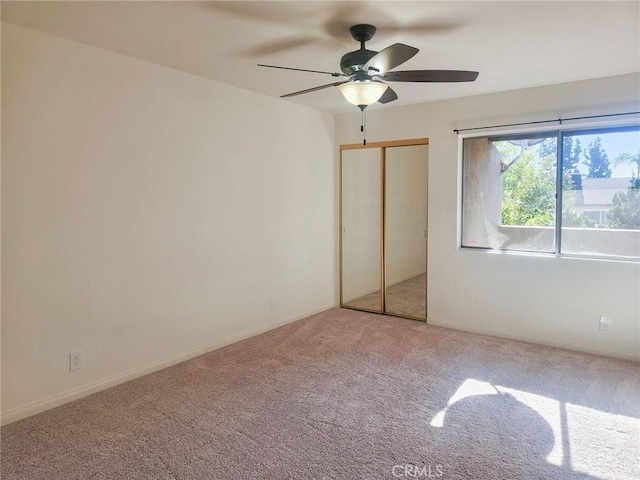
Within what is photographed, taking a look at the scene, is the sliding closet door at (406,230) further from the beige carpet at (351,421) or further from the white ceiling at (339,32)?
the white ceiling at (339,32)

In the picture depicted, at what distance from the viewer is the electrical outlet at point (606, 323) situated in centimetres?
373

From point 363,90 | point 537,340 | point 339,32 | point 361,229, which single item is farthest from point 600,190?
point 339,32

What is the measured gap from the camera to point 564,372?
342 centimetres

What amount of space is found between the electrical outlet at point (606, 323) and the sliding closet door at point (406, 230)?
1.68 m

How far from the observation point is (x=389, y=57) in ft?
7.43

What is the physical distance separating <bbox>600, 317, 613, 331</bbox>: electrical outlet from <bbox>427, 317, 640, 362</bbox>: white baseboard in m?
0.19

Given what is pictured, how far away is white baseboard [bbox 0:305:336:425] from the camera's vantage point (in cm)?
267

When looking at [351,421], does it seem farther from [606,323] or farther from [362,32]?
[606,323]

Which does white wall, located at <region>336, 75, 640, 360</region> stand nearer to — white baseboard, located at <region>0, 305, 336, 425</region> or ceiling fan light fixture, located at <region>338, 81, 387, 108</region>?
ceiling fan light fixture, located at <region>338, 81, 387, 108</region>

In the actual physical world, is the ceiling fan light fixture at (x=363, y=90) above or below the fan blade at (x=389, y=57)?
below

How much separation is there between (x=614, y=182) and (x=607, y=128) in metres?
0.48

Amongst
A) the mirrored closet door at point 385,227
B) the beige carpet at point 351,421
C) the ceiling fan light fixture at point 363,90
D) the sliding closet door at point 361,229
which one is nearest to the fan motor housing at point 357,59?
the ceiling fan light fixture at point 363,90

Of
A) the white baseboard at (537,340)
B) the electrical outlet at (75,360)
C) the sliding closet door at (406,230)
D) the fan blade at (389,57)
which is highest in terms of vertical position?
the fan blade at (389,57)

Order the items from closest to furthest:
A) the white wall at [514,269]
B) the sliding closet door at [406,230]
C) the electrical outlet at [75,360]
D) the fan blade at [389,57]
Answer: the fan blade at [389,57], the electrical outlet at [75,360], the white wall at [514,269], the sliding closet door at [406,230]
